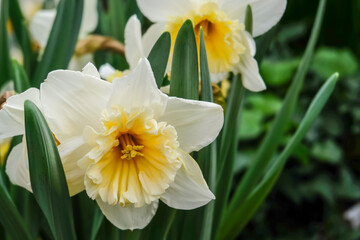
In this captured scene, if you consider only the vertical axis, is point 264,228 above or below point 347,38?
below

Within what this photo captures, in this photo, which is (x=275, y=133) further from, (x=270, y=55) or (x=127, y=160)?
(x=270, y=55)

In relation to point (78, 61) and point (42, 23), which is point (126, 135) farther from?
point (42, 23)

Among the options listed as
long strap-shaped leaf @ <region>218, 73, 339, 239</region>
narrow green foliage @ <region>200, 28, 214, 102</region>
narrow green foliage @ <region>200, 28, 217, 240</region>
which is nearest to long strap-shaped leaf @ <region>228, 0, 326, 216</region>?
long strap-shaped leaf @ <region>218, 73, 339, 239</region>

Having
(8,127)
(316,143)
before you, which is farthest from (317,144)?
(8,127)

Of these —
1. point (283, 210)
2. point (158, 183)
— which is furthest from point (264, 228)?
point (158, 183)

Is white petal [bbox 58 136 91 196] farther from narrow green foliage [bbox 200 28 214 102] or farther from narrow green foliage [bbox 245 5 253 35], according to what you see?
narrow green foliage [bbox 245 5 253 35]
